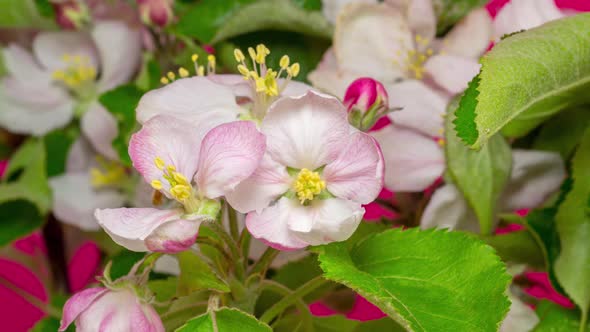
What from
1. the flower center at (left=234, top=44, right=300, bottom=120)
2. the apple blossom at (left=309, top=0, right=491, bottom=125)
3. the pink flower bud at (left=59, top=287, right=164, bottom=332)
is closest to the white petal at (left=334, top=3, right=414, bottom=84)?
the apple blossom at (left=309, top=0, right=491, bottom=125)

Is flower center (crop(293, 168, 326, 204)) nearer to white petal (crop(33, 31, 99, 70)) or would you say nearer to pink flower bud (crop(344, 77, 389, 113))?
pink flower bud (crop(344, 77, 389, 113))

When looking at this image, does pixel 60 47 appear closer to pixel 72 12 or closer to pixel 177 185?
pixel 72 12

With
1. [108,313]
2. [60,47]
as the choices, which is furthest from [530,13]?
[60,47]

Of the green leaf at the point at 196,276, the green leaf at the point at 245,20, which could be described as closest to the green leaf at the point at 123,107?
the green leaf at the point at 245,20

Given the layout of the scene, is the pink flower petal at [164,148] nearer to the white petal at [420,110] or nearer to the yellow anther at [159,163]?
the yellow anther at [159,163]

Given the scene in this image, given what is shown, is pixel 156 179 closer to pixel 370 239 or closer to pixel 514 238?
pixel 370 239
